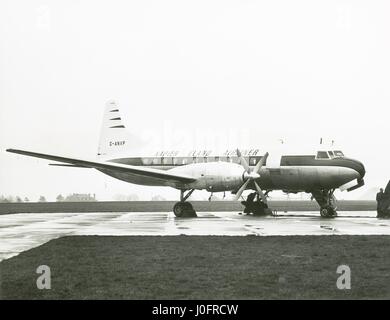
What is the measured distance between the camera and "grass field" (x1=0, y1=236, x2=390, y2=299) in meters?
9.10

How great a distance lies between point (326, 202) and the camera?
30734 mm

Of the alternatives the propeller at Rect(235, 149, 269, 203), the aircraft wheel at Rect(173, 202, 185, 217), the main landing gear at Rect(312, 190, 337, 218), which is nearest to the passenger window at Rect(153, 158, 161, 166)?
the aircraft wheel at Rect(173, 202, 185, 217)

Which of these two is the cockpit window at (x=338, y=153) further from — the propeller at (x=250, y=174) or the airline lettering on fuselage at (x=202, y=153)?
the airline lettering on fuselage at (x=202, y=153)

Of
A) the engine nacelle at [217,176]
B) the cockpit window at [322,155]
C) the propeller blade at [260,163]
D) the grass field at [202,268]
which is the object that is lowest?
the grass field at [202,268]

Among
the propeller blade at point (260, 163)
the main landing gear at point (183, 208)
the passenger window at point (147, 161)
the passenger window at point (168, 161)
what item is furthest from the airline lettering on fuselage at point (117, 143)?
the propeller blade at point (260, 163)

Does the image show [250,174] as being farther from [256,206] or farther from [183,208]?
[256,206]

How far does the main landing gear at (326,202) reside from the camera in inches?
1192

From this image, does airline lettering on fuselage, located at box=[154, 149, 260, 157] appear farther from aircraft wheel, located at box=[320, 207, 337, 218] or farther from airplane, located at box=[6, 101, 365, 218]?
aircraft wheel, located at box=[320, 207, 337, 218]

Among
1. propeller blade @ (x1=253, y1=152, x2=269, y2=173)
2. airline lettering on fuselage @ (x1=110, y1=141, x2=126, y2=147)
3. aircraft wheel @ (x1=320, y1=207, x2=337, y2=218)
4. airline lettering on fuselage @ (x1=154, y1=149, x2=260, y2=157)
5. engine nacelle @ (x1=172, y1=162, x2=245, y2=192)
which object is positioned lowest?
aircraft wheel @ (x1=320, y1=207, x2=337, y2=218)

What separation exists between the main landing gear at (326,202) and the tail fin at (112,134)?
13.8 m

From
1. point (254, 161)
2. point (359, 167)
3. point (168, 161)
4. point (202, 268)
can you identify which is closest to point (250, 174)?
point (254, 161)

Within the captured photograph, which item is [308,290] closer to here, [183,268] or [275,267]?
[275,267]

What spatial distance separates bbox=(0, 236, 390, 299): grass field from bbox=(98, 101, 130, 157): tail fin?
70.6ft

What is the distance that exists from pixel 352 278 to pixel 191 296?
11.3 ft
